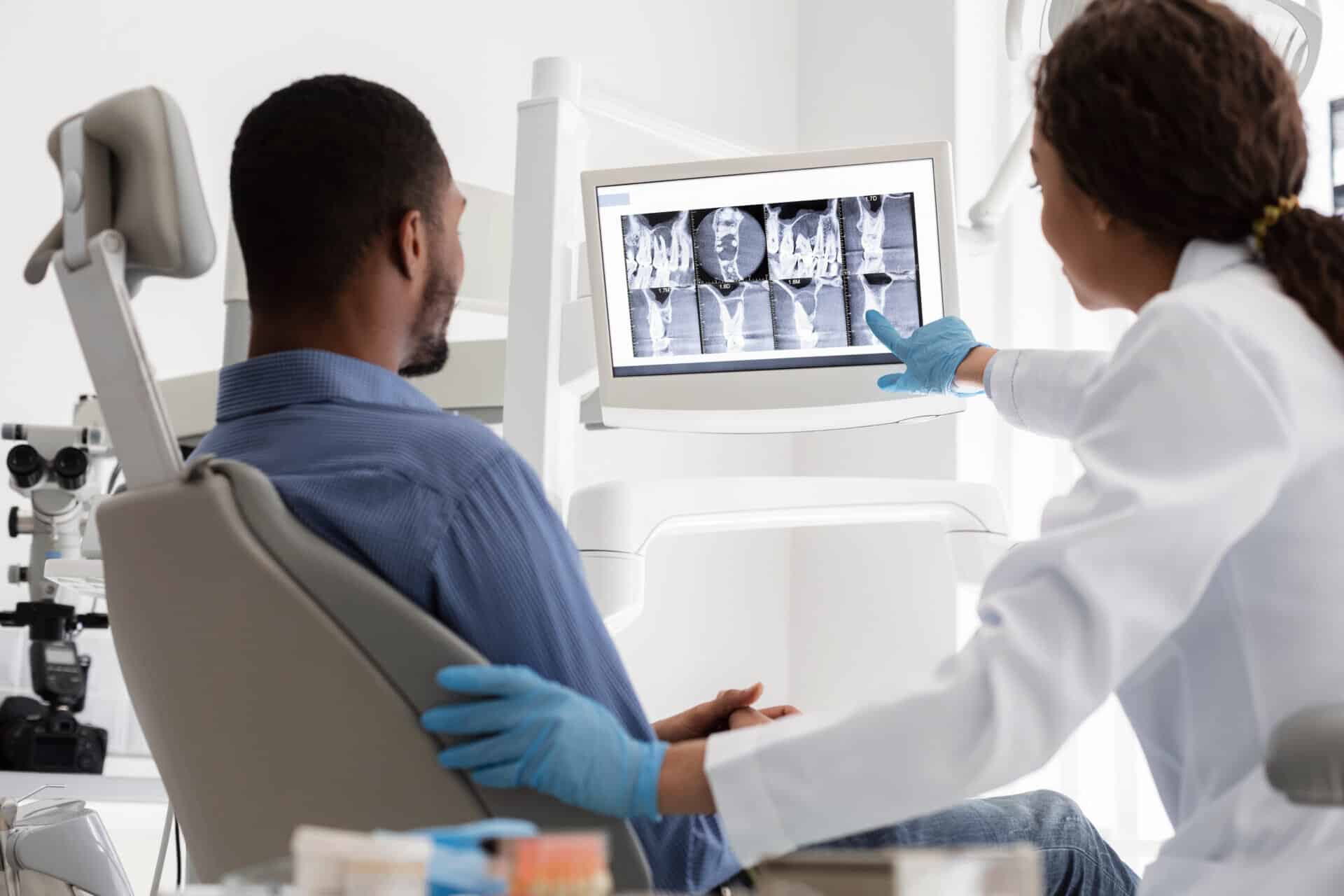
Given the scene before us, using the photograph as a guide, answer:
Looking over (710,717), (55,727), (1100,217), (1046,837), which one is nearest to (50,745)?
(55,727)

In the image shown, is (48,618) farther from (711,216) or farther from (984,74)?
(984,74)

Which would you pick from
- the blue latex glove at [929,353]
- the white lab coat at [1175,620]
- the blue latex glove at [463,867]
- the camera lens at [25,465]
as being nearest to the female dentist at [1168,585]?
the white lab coat at [1175,620]

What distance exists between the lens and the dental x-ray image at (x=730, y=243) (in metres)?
2.03

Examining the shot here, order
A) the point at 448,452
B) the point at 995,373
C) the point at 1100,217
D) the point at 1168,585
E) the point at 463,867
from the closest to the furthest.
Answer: the point at 463,867 < the point at 1168,585 < the point at 448,452 < the point at 1100,217 < the point at 995,373

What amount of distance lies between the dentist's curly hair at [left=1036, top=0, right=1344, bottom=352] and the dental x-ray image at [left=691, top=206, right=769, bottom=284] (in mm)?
842

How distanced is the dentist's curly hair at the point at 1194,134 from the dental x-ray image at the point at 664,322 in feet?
3.01

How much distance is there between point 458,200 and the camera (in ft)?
4.56

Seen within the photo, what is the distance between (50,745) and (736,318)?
1842 millimetres

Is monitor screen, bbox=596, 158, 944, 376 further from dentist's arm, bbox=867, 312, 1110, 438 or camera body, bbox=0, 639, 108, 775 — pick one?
camera body, bbox=0, 639, 108, 775

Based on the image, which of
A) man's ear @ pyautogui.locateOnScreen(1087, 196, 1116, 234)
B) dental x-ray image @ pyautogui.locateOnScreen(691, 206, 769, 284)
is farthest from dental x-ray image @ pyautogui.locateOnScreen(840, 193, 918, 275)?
man's ear @ pyautogui.locateOnScreen(1087, 196, 1116, 234)

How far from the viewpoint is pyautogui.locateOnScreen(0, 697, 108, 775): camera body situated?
2869 mm

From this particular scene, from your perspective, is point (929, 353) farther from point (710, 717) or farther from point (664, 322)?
point (710, 717)

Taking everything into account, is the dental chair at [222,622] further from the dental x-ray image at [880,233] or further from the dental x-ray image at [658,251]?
the dental x-ray image at [880,233]

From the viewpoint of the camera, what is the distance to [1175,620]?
1005 mm
